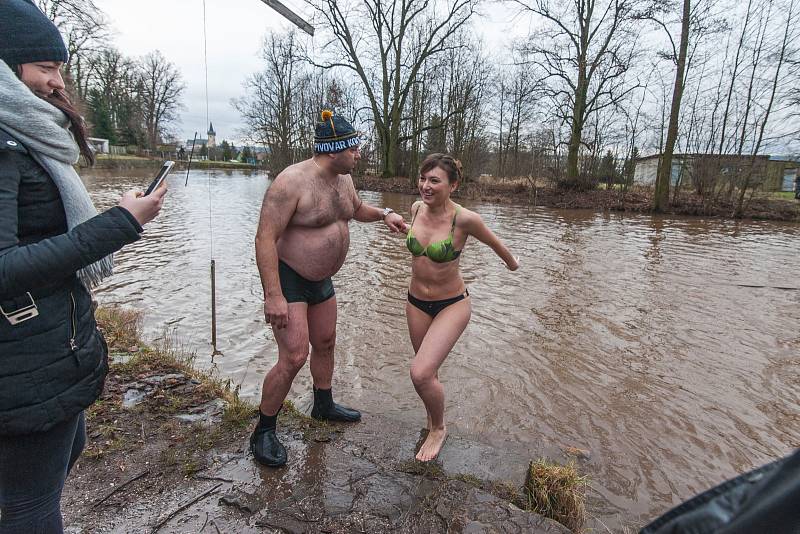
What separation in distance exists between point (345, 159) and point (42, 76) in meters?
1.69

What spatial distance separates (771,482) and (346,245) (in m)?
2.66

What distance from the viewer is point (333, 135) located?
2879mm

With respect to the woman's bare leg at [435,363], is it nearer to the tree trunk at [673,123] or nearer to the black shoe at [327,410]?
the black shoe at [327,410]

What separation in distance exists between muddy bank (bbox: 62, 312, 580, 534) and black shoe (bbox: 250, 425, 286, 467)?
5 cm

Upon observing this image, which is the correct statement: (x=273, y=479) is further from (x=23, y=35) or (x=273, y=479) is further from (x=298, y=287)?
(x=23, y=35)

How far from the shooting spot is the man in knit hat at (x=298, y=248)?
2748mm

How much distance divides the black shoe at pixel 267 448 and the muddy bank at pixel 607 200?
23272 mm

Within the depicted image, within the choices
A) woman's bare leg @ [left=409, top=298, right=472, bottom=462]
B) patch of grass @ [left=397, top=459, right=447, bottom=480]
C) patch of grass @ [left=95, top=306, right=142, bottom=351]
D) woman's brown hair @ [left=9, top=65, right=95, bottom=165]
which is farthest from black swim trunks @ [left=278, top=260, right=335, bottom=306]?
patch of grass @ [left=95, top=306, right=142, bottom=351]

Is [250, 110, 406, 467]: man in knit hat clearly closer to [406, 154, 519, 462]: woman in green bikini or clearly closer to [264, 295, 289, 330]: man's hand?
[264, 295, 289, 330]: man's hand

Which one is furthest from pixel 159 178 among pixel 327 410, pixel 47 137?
pixel 327 410

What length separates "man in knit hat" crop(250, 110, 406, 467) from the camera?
108 inches

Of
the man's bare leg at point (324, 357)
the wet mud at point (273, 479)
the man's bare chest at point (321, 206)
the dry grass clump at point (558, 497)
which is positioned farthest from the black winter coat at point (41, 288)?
the dry grass clump at point (558, 497)

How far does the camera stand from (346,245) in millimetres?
3154

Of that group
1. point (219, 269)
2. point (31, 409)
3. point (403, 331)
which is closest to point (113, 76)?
point (219, 269)
